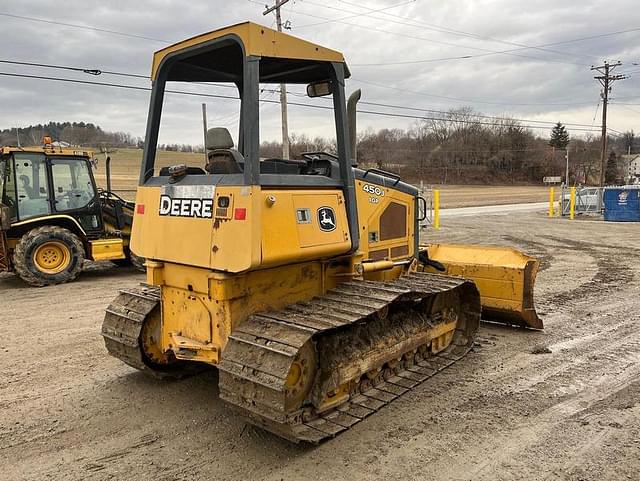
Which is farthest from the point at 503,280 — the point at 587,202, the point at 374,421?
the point at 587,202

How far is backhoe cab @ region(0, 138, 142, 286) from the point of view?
33.0 ft

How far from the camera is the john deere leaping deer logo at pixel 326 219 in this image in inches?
168

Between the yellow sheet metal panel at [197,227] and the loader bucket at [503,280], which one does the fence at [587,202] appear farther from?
the yellow sheet metal panel at [197,227]

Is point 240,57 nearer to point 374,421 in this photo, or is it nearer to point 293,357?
point 293,357

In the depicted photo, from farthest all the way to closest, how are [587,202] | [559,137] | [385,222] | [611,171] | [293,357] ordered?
[559,137] < [611,171] < [587,202] < [385,222] < [293,357]

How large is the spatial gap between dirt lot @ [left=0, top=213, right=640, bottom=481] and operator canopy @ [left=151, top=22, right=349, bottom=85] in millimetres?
2819

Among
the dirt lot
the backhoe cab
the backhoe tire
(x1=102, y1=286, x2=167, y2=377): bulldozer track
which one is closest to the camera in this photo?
the dirt lot

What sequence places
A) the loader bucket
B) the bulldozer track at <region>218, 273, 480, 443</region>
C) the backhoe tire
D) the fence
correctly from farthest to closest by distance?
1. the fence
2. the backhoe tire
3. the loader bucket
4. the bulldozer track at <region>218, 273, 480, 443</region>

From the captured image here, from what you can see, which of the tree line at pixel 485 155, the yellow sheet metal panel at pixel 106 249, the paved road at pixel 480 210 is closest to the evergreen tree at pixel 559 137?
the tree line at pixel 485 155

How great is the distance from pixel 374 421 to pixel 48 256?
27.2ft

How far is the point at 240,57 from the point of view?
4.62m

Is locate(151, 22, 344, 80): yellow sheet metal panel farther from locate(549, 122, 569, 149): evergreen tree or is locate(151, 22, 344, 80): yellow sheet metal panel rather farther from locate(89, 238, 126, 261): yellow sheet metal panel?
locate(549, 122, 569, 149): evergreen tree

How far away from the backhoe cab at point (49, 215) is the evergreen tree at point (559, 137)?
94.6 metres

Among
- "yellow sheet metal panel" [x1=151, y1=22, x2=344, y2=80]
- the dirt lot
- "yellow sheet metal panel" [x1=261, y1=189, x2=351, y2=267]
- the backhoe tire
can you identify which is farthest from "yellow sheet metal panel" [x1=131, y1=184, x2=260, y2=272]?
the backhoe tire
